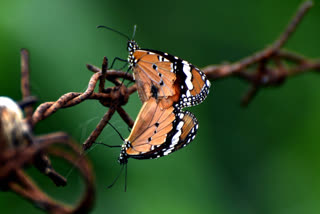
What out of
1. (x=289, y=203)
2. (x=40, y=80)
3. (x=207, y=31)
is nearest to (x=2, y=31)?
(x=40, y=80)

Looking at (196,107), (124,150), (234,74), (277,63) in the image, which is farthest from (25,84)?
(196,107)

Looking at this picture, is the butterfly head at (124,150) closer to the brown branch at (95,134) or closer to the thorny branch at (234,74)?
the thorny branch at (234,74)

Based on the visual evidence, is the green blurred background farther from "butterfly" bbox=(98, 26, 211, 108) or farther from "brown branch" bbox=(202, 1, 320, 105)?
"brown branch" bbox=(202, 1, 320, 105)

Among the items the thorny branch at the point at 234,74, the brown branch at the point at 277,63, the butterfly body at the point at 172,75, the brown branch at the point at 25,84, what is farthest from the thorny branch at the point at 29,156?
the brown branch at the point at 277,63

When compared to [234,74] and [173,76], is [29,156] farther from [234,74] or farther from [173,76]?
[234,74]

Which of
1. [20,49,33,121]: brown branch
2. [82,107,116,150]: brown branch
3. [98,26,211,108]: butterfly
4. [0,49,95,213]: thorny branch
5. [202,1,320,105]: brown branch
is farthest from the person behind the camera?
[202,1,320,105]: brown branch

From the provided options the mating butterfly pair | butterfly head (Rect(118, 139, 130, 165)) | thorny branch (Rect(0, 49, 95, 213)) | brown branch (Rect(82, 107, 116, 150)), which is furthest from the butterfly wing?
thorny branch (Rect(0, 49, 95, 213))

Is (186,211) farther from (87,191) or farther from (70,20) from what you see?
(87,191)

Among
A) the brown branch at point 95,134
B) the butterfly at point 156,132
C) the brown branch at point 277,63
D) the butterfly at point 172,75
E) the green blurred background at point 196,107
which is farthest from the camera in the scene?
the green blurred background at point 196,107
